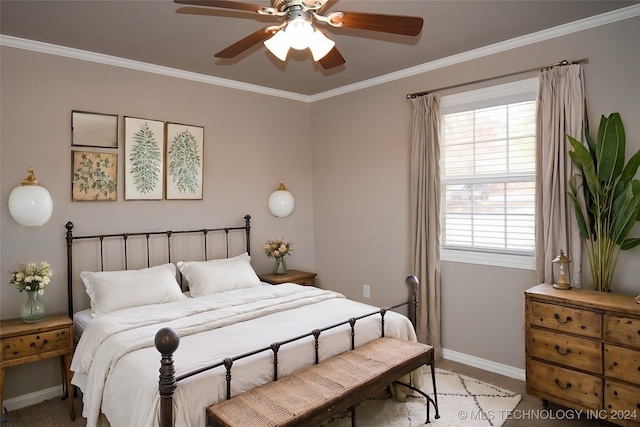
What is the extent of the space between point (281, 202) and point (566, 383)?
310 centimetres

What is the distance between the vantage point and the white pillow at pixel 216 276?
11.7ft

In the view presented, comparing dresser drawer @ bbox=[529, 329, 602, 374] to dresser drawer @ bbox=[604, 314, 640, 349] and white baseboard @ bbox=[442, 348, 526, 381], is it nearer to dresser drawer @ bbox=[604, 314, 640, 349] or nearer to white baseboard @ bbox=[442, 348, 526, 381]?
dresser drawer @ bbox=[604, 314, 640, 349]

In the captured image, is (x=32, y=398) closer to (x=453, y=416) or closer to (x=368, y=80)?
(x=453, y=416)

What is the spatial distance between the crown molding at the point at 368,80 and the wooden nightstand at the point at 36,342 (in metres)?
2.12

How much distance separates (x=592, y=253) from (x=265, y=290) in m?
2.57

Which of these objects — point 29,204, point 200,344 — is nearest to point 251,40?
point 200,344

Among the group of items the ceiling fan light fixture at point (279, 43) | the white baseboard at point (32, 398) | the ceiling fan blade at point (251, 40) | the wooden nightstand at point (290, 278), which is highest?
the ceiling fan blade at point (251, 40)

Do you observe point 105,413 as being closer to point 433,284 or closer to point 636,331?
point 433,284

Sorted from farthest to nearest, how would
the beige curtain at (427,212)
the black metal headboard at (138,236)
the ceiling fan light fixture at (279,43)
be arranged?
the beige curtain at (427,212)
the black metal headboard at (138,236)
the ceiling fan light fixture at (279,43)

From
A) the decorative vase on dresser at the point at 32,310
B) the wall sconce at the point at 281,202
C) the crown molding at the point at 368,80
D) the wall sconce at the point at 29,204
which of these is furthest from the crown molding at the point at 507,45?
the decorative vase on dresser at the point at 32,310

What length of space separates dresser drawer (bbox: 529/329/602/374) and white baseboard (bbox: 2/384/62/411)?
12.1ft

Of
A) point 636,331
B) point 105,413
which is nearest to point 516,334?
point 636,331

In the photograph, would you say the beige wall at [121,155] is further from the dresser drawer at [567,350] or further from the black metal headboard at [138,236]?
the dresser drawer at [567,350]

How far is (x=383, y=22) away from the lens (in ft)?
6.65
